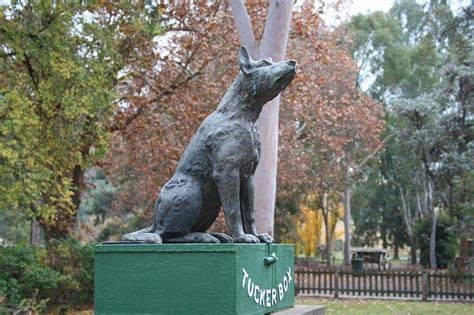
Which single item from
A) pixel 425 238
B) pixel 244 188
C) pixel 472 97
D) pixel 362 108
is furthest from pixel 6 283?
pixel 425 238

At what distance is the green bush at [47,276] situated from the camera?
12.7 m

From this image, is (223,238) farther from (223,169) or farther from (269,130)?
(269,130)

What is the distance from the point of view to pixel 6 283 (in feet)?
41.2

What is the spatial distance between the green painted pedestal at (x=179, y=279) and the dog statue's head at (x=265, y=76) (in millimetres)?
1261

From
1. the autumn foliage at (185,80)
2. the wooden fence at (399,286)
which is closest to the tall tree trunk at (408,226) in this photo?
the wooden fence at (399,286)

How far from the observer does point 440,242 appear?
3000 centimetres

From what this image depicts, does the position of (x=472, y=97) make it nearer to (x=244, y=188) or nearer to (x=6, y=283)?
(x=6, y=283)

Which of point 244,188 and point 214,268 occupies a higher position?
point 244,188

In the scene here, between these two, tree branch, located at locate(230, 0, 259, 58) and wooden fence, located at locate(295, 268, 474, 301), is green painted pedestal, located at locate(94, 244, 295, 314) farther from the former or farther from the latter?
wooden fence, located at locate(295, 268, 474, 301)

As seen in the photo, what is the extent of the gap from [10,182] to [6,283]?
84.0 inches

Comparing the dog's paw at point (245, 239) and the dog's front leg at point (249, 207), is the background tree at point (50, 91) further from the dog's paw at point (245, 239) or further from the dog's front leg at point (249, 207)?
the dog's paw at point (245, 239)

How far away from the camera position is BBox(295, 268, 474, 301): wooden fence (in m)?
18.6

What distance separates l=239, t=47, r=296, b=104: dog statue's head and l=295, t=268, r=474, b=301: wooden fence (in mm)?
15333

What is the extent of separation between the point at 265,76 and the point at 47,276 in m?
10.2
